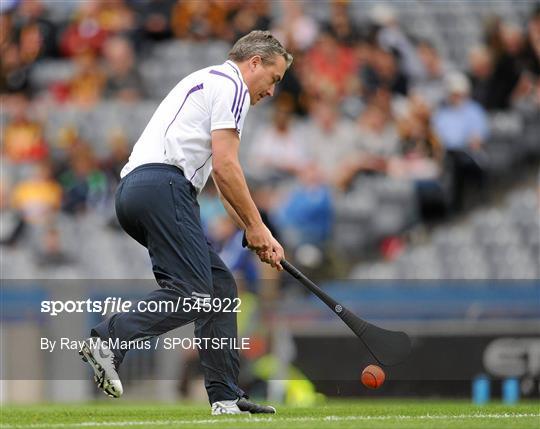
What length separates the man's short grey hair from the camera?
6883mm

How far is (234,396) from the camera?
6973 millimetres

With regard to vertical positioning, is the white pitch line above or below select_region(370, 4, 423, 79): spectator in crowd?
below

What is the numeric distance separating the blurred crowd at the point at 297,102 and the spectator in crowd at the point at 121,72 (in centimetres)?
2

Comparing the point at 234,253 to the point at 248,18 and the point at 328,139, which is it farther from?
the point at 248,18

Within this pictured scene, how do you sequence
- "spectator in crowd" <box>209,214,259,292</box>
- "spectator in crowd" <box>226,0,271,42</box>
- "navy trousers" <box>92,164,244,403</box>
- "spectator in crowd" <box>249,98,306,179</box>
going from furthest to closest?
"spectator in crowd" <box>226,0,271,42</box>
"spectator in crowd" <box>249,98,306,179</box>
"spectator in crowd" <box>209,214,259,292</box>
"navy trousers" <box>92,164,244,403</box>

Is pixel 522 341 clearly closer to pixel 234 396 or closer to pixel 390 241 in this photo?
pixel 390 241

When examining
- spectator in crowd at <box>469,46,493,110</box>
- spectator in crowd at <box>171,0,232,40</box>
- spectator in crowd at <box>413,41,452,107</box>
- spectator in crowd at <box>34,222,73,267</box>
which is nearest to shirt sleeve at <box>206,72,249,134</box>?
spectator in crowd at <box>34,222,73,267</box>

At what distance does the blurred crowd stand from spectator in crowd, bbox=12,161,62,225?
2 centimetres

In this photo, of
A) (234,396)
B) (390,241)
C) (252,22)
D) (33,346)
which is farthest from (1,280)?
(234,396)

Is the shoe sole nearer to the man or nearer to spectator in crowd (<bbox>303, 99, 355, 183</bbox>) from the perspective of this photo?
the man

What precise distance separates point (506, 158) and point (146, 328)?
32.3 ft

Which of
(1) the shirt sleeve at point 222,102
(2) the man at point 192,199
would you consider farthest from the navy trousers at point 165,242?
(1) the shirt sleeve at point 222,102

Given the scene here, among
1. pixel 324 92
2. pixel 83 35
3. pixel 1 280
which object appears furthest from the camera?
pixel 83 35

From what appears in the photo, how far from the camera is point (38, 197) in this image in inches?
600
